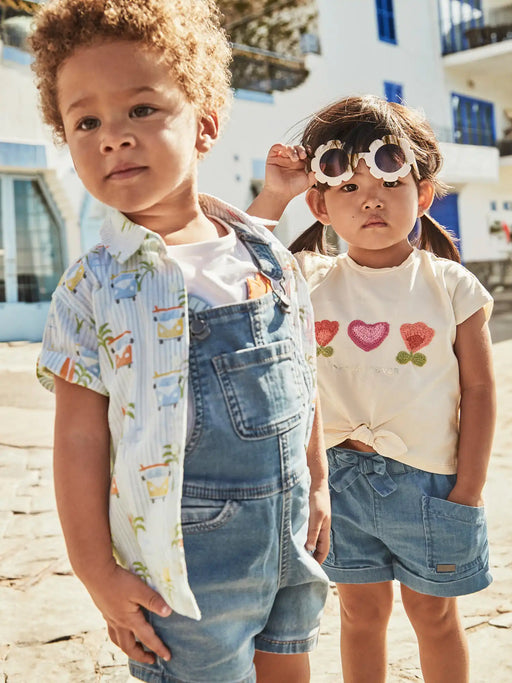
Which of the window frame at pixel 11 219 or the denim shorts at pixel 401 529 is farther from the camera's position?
the window frame at pixel 11 219

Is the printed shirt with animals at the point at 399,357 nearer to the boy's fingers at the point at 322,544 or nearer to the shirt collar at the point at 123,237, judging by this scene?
the boy's fingers at the point at 322,544

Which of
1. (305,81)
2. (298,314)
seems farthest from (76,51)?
(305,81)

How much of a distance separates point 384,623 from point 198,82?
45.3 inches

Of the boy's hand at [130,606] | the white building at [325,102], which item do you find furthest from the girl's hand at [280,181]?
the white building at [325,102]

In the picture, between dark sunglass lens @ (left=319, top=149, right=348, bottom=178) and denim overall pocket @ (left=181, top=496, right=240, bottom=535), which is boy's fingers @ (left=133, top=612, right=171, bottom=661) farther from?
dark sunglass lens @ (left=319, top=149, right=348, bottom=178)

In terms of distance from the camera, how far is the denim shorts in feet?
4.94

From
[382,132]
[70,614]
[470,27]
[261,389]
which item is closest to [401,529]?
[261,389]

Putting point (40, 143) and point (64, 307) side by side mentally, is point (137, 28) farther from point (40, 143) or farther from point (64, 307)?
point (40, 143)

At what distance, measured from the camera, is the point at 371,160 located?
5.07 ft

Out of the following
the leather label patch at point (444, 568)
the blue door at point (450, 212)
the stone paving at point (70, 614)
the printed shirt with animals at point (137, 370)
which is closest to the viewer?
the printed shirt with animals at point (137, 370)

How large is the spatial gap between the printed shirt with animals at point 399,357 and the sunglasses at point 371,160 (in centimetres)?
18

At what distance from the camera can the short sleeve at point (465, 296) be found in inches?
60.5

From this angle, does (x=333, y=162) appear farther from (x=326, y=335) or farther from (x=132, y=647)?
(x=132, y=647)

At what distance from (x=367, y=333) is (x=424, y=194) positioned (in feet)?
1.08
